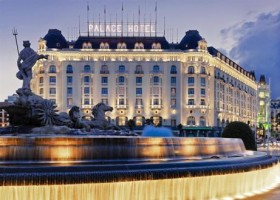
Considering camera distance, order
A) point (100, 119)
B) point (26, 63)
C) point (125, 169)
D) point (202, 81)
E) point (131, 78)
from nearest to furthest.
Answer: point (125, 169) → point (26, 63) → point (100, 119) → point (131, 78) → point (202, 81)

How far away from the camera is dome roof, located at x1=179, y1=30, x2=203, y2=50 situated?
355 ft

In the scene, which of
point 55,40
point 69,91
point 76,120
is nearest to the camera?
point 76,120

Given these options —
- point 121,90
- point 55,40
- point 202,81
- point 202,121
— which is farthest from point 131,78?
point 55,40

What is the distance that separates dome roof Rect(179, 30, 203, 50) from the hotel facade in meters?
0.21

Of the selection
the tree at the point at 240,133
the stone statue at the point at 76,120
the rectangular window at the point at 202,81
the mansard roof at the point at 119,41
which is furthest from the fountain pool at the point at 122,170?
the mansard roof at the point at 119,41

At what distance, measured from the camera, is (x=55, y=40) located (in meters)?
107

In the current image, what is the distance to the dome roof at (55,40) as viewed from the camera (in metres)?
106

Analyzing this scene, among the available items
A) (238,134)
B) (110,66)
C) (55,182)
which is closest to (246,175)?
(55,182)

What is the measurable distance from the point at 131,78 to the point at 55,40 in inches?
662

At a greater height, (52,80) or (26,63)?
(52,80)

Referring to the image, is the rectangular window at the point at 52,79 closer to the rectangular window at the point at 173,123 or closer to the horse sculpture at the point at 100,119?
the rectangular window at the point at 173,123

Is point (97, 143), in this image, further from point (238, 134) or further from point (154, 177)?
point (238, 134)

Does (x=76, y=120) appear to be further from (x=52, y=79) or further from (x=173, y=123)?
(x=173, y=123)

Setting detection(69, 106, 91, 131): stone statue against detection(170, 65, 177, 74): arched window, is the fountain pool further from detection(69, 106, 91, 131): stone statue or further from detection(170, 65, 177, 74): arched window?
detection(170, 65, 177, 74): arched window
